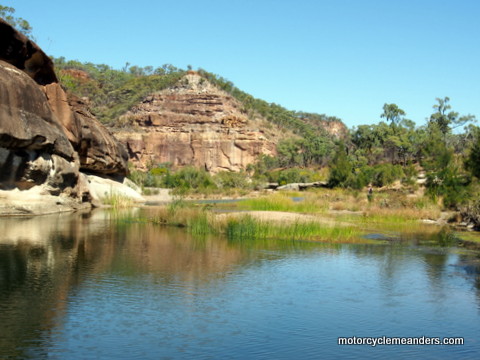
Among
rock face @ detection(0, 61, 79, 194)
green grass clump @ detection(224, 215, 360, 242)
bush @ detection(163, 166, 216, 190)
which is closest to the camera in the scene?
green grass clump @ detection(224, 215, 360, 242)

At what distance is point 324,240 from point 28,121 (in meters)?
17.1

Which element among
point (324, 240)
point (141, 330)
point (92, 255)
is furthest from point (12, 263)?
point (324, 240)

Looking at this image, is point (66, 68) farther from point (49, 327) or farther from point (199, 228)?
point (49, 327)

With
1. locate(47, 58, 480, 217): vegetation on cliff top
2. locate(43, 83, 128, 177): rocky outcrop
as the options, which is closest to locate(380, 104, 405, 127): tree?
locate(47, 58, 480, 217): vegetation on cliff top

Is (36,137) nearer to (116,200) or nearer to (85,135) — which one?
(85,135)

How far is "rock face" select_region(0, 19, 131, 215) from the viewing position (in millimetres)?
27852

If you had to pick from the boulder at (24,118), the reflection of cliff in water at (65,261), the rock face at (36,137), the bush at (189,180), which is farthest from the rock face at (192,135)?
the reflection of cliff in water at (65,261)

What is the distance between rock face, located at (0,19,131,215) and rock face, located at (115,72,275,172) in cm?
7606

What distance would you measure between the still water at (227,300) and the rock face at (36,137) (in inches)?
388

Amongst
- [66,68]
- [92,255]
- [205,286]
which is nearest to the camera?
[205,286]

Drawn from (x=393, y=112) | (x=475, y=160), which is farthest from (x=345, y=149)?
(x=475, y=160)

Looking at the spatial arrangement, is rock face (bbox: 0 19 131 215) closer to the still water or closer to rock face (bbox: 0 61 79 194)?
rock face (bbox: 0 61 79 194)

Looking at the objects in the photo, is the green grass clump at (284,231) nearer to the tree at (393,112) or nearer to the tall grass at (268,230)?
the tall grass at (268,230)

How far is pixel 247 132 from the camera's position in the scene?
386 ft
